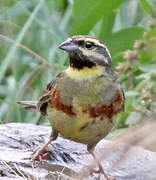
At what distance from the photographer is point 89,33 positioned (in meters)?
3.87

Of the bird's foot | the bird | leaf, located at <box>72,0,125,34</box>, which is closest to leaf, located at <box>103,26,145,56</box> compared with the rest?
leaf, located at <box>72,0,125,34</box>

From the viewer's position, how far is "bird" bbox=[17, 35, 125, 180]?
2.34 meters

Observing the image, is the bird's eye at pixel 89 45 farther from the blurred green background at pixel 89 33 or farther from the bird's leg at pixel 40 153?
the bird's leg at pixel 40 153

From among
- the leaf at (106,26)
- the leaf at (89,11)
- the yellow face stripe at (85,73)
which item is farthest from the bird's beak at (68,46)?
the leaf at (106,26)

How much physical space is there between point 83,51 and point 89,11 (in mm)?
1257

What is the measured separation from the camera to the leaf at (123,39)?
12.0 feet

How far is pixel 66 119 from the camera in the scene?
92.4 inches

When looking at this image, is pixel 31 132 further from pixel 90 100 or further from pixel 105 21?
pixel 105 21

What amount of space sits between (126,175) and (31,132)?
826 mm

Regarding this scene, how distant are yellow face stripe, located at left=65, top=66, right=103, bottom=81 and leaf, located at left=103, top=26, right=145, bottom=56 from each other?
50.4 inches

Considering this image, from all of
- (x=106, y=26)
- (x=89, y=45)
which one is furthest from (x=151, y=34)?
(x=106, y=26)

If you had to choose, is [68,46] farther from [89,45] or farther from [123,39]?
[123,39]

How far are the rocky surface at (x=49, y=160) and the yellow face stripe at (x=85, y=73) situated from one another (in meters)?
0.39

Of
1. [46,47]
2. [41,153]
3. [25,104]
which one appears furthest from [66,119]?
[46,47]
